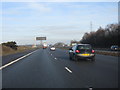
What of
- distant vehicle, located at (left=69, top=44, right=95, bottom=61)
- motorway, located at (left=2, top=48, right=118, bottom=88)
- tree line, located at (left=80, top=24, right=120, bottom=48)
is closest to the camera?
motorway, located at (left=2, top=48, right=118, bottom=88)

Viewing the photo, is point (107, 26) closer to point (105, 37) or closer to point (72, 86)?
point (105, 37)

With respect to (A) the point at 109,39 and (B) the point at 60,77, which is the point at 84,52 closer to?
(B) the point at 60,77

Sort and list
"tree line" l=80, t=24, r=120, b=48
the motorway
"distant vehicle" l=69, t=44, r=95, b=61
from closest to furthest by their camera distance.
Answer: the motorway
"distant vehicle" l=69, t=44, r=95, b=61
"tree line" l=80, t=24, r=120, b=48

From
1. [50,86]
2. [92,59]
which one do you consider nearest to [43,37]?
[92,59]

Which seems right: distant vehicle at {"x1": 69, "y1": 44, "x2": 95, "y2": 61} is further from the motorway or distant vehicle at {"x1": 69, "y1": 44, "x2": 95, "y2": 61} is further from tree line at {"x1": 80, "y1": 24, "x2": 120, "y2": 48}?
tree line at {"x1": 80, "y1": 24, "x2": 120, "y2": 48}

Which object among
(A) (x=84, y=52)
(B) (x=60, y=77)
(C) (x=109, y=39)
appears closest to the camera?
(B) (x=60, y=77)

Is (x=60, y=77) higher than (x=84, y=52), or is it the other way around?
(x=84, y=52)

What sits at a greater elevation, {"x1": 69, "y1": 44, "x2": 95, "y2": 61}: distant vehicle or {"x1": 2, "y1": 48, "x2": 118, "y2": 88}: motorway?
{"x1": 69, "y1": 44, "x2": 95, "y2": 61}: distant vehicle

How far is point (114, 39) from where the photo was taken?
3086 inches

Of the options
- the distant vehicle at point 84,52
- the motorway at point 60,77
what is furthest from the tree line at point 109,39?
the motorway at point 60,77

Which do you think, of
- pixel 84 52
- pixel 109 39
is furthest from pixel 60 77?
pixel 109 39

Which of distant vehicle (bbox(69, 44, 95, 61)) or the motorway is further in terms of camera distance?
distant vehicle (bbox(69, 44, 95, 61))

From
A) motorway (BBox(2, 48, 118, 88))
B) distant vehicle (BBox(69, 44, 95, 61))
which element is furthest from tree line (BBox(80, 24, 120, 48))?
motorway (BBox(2, 48, 118, 88))

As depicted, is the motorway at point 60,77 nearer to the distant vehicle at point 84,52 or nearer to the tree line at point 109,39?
the distant vehicle at point 84,52
